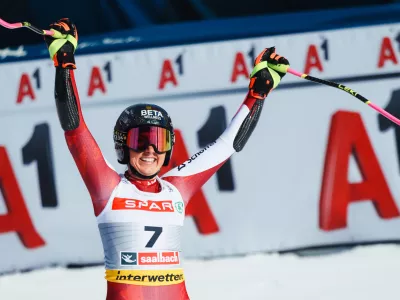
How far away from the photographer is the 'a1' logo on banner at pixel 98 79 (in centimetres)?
639

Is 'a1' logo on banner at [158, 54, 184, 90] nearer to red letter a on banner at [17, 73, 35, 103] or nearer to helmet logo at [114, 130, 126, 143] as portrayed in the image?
red letter a on banner at [17, 73, 35, 103]

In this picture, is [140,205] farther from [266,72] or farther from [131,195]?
[266,72]

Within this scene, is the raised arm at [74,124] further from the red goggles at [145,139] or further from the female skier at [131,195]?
the red goggles at [145,139]

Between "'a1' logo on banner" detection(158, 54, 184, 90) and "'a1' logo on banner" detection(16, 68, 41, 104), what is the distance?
906mm

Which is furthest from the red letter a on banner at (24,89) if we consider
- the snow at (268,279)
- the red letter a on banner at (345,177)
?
the red letter a on banner at (345,177)

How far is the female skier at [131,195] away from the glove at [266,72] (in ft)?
1.87

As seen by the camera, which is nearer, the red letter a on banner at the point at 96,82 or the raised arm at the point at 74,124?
the raised arm at the point at 74,124

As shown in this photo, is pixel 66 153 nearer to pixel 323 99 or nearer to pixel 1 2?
pixel 323 99

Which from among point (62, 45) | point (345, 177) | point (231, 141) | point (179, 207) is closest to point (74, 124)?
point (62, 45)

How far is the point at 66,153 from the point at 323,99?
195cm

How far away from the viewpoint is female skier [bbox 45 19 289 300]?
382cm

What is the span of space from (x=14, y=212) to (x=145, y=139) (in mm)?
2763

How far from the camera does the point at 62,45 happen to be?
381 centimetres

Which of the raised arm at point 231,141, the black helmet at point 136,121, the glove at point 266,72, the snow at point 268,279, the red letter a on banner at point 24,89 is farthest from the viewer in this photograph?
the red letter a on banner at point 24,89
